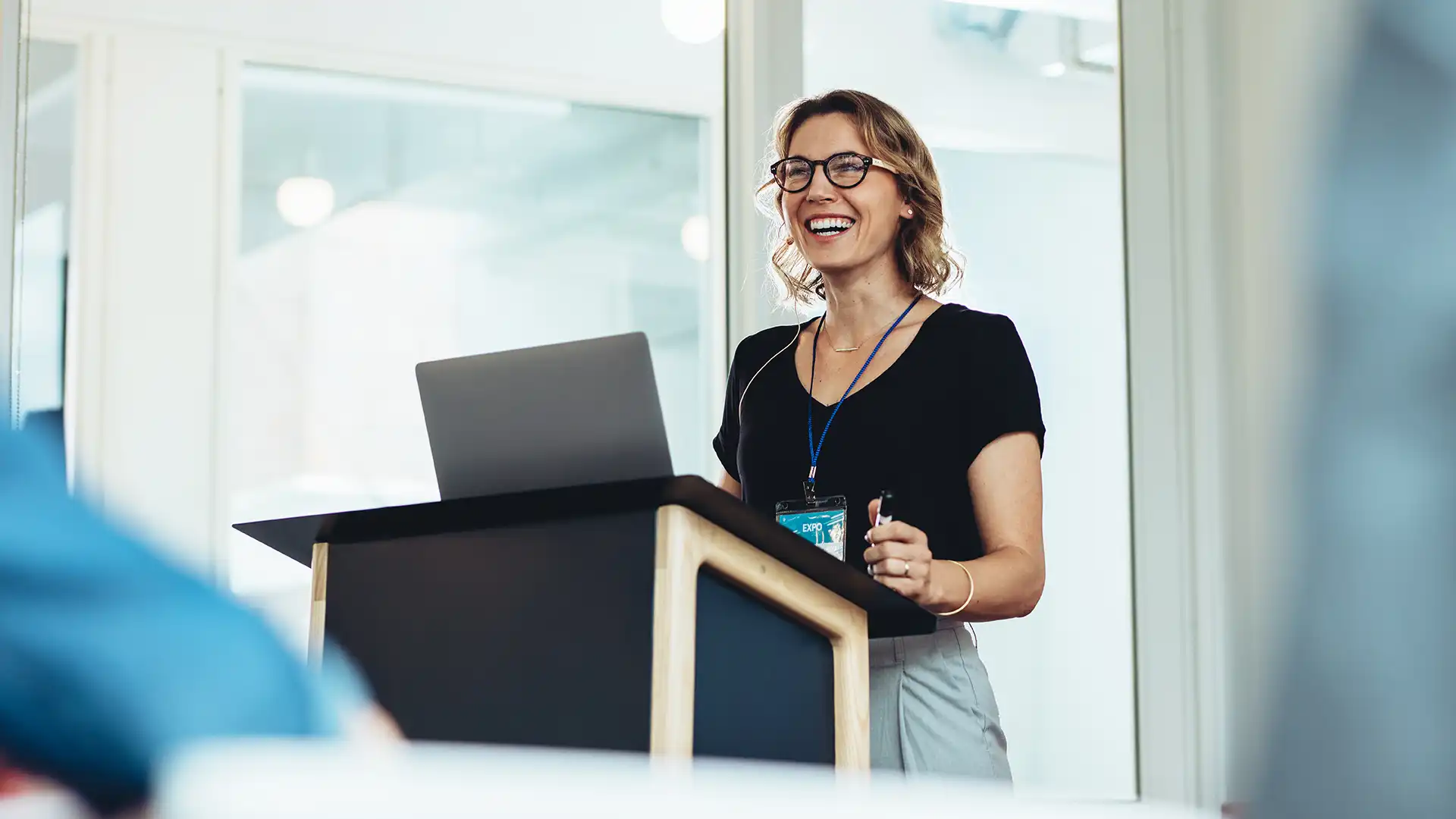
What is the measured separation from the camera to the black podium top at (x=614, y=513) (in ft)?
4.10

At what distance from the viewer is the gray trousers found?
1793mm

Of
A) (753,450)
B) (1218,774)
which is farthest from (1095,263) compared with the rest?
(753,450)

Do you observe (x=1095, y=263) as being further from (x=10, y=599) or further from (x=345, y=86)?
(x=10, y=599)

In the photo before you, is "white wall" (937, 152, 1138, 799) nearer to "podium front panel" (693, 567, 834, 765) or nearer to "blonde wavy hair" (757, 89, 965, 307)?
"blonde wavy hair" (757, 89, 965, 307)

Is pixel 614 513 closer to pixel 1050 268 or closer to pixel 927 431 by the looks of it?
pixel 927 431

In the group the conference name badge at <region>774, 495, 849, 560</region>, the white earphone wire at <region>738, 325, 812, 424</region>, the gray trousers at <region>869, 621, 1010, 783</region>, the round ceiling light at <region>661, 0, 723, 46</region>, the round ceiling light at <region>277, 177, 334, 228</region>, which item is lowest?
the gray trousers at <region>869, 621, 1010, 783</region>

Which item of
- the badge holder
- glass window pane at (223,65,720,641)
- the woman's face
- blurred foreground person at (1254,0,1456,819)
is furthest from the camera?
glass window pane at (223,65,720,641)

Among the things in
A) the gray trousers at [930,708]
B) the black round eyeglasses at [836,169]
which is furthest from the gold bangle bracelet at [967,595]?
the black round eyeglasses at [836,169]

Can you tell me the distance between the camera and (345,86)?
3893 mm

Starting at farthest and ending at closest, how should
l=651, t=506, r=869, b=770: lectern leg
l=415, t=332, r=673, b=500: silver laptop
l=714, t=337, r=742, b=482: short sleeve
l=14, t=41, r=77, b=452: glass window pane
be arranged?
l=14, t=41, r=77, b=452: glass window pane, l=714, t=337, r=742, b=482: short sleeve, l=415, t=332, r=673, b=500: silver laptop, l=651, t=506, r=869, b=770: lectern leg

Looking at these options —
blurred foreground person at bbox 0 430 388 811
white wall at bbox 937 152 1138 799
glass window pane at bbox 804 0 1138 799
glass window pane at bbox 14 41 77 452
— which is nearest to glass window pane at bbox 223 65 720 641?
glass window pane at bbox 14 41 77 452

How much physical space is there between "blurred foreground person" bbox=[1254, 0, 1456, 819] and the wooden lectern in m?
0.91

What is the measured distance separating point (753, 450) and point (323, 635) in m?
0.72

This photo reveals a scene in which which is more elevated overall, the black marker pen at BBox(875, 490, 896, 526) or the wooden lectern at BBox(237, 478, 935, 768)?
the black marker pen at BBox(875, 490, 896, 526)
